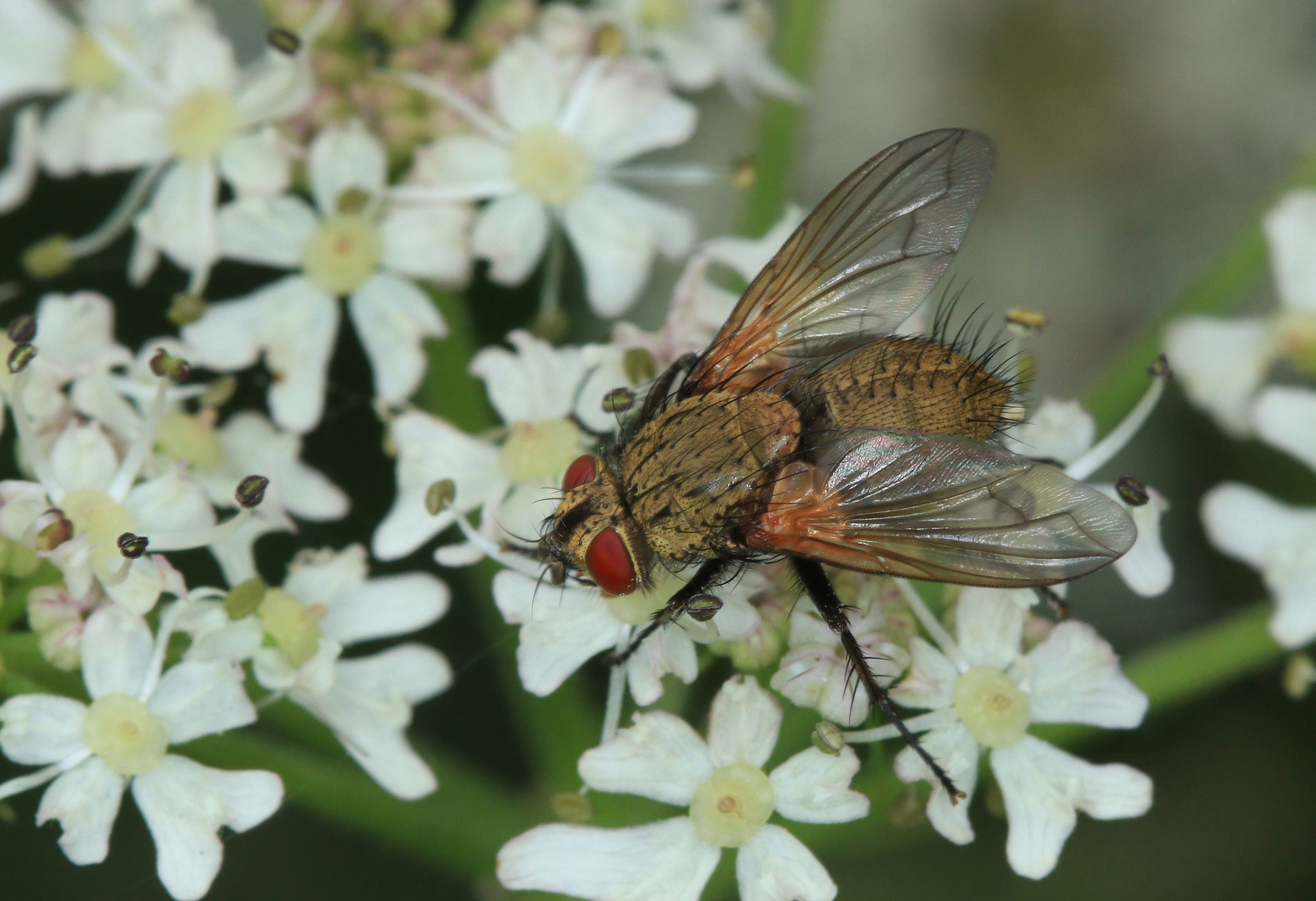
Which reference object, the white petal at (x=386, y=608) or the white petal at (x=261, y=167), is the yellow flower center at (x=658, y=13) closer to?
the white petal at (x=261, y=167)

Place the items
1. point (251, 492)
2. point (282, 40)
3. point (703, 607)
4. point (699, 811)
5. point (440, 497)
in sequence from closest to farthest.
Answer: point (703, 607) → point (699, 811) → point (251, 492) → point (440, 497) → point (282, 40)

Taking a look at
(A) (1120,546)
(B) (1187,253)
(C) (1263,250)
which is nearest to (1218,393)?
(C) (1263,250)

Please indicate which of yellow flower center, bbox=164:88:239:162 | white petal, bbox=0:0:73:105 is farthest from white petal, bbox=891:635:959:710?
white petal, bbox=0:0:73:105

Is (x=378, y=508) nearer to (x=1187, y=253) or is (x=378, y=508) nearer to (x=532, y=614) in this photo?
(x=532, y=614)

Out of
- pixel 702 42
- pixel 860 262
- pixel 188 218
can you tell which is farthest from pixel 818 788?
pixel 702 42

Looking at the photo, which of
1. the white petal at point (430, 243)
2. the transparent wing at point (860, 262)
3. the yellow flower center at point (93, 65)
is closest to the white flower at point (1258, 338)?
the transparent wing at point (860, 262)

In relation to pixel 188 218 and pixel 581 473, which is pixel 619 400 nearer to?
pixel 581 473
